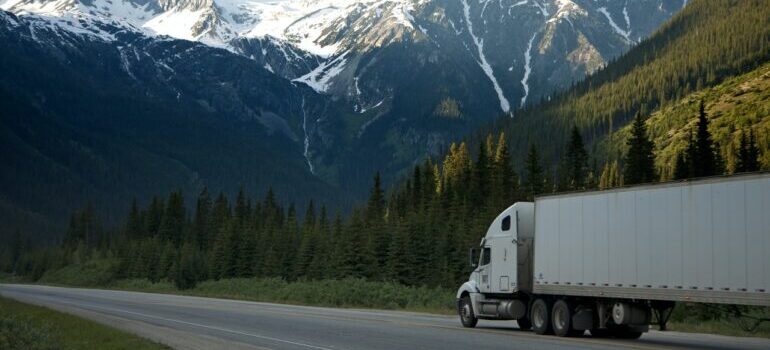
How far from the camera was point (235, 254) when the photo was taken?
99812mm

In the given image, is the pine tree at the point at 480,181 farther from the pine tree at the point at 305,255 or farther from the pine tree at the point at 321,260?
the pine tree at the point at 305,255

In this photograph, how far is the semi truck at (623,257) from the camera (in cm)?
2117

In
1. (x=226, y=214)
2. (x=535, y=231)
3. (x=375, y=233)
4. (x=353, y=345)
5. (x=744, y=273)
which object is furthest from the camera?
(x=226, y=214)

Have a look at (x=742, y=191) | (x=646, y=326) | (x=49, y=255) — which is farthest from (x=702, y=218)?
A: (x=49, y=255)

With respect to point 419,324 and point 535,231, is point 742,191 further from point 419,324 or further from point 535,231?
point 419,324

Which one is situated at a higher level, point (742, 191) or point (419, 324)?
point (742, 191)

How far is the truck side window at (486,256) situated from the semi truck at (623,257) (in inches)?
1.8

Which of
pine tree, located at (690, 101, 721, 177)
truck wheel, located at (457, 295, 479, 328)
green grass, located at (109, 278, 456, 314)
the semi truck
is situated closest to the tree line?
pine tree, located at (690, 101, 721, 177)

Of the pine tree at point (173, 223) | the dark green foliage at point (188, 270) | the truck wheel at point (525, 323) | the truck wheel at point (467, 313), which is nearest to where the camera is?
the truck wheel at point (525, 323)

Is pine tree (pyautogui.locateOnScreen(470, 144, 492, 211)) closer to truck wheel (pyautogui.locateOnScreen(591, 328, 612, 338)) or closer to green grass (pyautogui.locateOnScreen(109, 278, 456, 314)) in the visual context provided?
green grass (pyautogui.locateOnScreen(109, 278, 456, 314))

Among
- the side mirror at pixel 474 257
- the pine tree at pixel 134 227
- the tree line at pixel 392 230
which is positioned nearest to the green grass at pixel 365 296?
the tree line at pixel 392 230

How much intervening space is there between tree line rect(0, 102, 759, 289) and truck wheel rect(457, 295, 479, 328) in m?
34.3

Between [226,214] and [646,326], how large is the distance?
367 feet

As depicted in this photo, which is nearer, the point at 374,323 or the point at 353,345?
the point at 353,345
